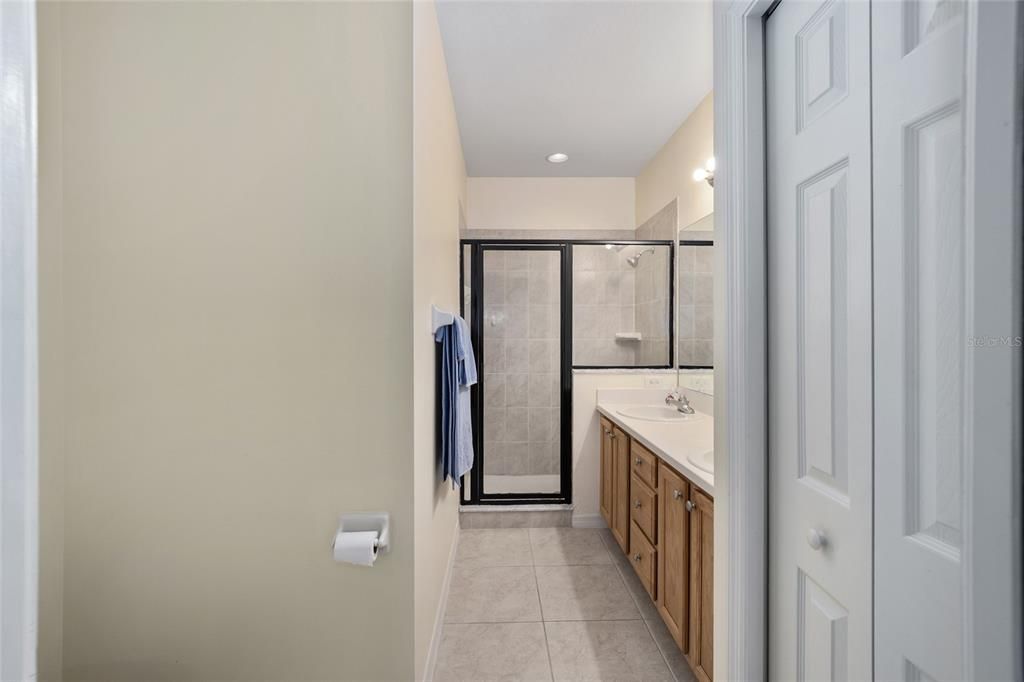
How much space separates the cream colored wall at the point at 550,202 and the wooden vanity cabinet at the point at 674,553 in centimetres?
229

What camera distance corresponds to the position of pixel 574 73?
2.14 meters

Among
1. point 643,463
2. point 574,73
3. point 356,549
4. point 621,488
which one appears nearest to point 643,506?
point 643,463

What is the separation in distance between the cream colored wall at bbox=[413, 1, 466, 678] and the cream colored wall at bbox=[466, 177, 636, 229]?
122 centimetres

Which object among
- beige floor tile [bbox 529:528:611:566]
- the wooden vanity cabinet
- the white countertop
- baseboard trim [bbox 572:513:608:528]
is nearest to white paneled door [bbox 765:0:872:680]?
the white countertop

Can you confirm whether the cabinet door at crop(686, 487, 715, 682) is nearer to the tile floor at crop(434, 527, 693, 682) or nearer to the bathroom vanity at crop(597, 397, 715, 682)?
the bathroom vanity at crop(597, 397, 715, 682)

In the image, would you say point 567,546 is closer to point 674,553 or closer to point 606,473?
point 606,473

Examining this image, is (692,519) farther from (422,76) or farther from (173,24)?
(173,24)

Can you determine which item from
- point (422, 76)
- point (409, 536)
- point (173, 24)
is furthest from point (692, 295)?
point (173, 24)

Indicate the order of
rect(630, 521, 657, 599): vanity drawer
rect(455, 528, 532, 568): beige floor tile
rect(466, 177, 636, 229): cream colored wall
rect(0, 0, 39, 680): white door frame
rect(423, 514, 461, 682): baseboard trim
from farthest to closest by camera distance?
rect(466, 177, 636, 229): cream colored wall → rect(455, 528, 532, 568): beige floor tile → rect(630, 521, 657, 599): vanity drawer → rect(423, 514, 461, 682): baseboard trim → rect(0, 0, 39, 680): white door frame

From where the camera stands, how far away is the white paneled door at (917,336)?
0.59 meters

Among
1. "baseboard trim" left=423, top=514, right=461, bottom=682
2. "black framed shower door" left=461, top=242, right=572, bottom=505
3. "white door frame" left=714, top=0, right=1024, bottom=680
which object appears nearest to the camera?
"white door frame" left=714, top=0, right=1024, bottom=680

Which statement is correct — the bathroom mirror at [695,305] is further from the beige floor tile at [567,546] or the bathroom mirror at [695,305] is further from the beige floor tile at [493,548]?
the beige floor tile at [493,548]

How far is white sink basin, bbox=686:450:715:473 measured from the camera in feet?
4.94

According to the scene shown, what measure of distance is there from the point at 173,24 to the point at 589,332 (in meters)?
2.62
